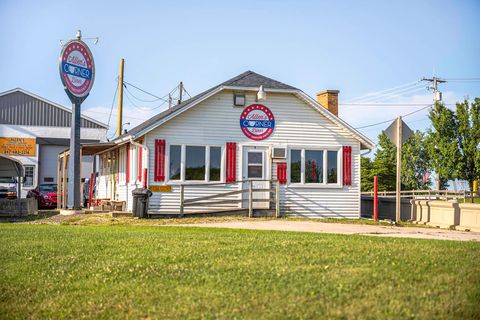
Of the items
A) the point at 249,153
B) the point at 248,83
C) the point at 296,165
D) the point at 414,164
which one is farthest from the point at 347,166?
the point at 414,164

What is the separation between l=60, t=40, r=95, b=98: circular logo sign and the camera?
27.1 m

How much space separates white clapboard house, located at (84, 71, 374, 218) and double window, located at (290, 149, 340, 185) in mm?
40

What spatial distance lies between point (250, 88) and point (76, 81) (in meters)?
7.44

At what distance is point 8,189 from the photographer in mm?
37562

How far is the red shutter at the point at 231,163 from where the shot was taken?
25562 mm

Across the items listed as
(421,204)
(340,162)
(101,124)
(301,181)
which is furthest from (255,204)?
(101,124)

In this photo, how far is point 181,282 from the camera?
8797 millimetres

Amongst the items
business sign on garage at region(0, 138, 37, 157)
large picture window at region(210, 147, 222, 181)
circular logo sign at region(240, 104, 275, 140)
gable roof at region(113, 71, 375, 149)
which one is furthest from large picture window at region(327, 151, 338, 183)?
business sign on garage at region(0, 138, 37, 157)

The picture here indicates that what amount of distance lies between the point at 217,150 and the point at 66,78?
23.0ft

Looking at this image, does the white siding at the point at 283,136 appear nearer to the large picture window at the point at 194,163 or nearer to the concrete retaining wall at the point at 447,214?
the large picture window at the point at 194,163

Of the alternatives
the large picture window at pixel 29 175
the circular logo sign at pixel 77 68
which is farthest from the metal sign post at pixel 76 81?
the large picture window at pixel 29 175

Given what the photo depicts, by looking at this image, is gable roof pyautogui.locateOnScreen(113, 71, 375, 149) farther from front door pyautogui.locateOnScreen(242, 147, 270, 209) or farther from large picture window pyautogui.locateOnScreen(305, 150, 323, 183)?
front door pyautogui.locateOnScreen(242, 147, 270, 209)

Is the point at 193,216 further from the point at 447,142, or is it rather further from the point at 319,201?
the point at 447,142

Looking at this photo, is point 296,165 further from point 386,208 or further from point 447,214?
point 447,214
